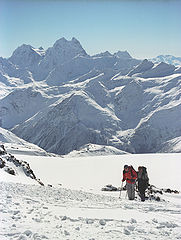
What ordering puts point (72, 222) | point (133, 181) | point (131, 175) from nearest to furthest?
1. point (72, 222)
2. point (131, 175)
3. point (133, 181)

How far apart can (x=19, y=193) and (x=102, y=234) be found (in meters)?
6.52

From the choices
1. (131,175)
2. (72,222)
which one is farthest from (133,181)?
(72,222)

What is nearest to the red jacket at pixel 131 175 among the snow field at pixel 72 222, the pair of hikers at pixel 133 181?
the pair of hikers at pixel 133 181

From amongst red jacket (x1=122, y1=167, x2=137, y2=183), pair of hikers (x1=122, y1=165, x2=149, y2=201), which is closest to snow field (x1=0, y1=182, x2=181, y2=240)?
pair of hikers (x1=122, y1=165, x2=149, y2=201)

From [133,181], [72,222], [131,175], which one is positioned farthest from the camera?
[133,181]

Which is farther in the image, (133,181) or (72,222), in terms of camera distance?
(133,181)

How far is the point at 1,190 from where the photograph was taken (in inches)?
546

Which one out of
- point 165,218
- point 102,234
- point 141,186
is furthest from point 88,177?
point 102,234

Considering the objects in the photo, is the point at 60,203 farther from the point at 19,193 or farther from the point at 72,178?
the point at 72,178

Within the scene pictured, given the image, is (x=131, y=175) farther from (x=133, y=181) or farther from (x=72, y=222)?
(x=72, y=222)

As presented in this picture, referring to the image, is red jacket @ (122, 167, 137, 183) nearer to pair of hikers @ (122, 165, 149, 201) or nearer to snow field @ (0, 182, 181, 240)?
pair of hikers @ (122, 165, 149, 201)

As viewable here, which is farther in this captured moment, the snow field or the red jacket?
the red jacket

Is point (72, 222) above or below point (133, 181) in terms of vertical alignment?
below

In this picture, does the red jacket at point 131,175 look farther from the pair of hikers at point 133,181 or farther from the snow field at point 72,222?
the snow field at point 72,222
